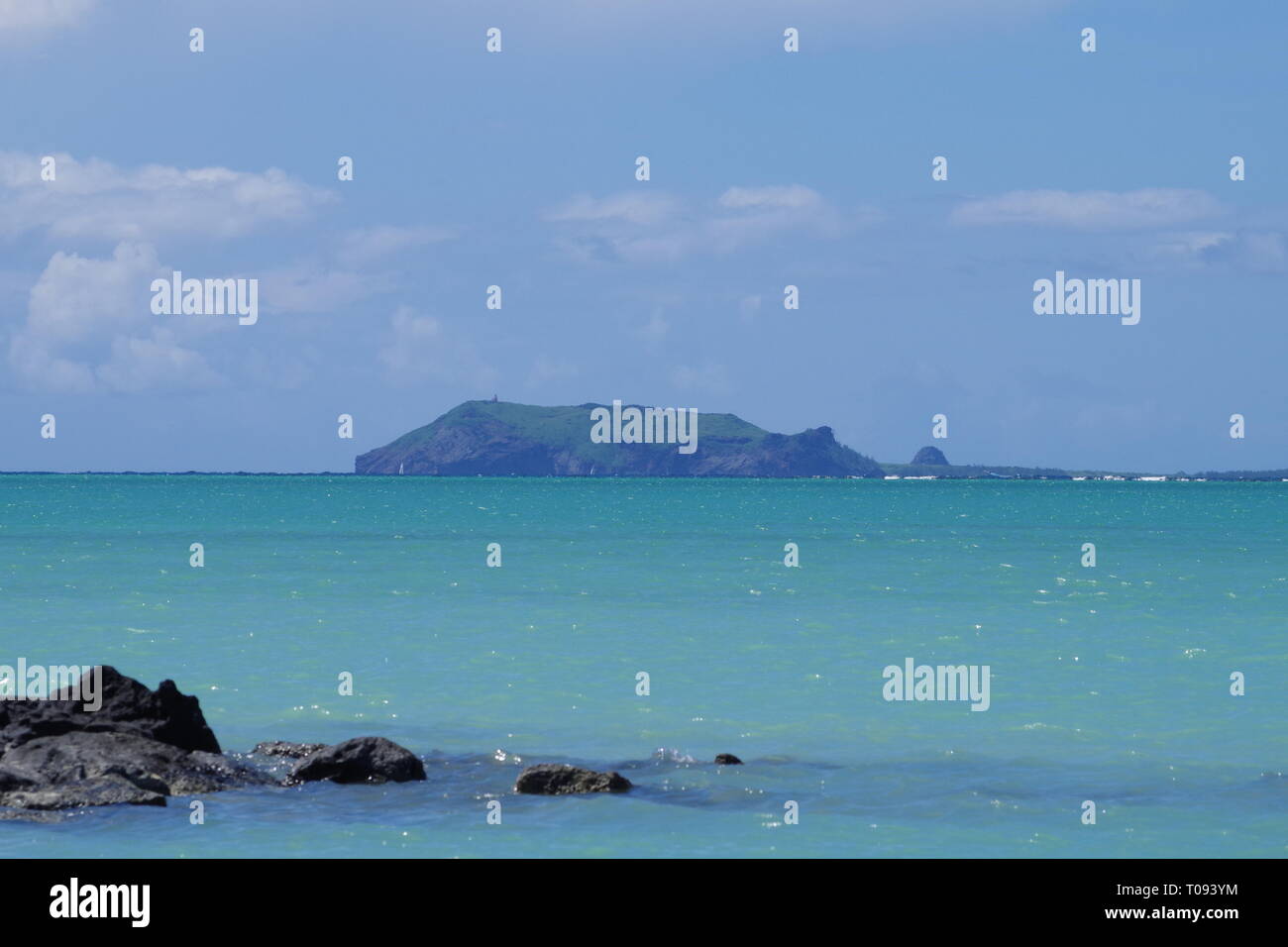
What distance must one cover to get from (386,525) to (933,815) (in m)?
91.4

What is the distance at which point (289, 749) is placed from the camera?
2156cm

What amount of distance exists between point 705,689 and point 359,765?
1079 cm

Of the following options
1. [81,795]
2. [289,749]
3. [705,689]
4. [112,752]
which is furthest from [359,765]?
[705,689]

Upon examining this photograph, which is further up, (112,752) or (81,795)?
(112,752)

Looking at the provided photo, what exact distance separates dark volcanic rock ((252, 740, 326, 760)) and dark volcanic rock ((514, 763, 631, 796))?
3.87 meters

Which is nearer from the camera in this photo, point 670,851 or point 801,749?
point 670,851

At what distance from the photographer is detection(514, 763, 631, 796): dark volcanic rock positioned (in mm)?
18734

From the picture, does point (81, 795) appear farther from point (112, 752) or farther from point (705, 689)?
point (705, 689)

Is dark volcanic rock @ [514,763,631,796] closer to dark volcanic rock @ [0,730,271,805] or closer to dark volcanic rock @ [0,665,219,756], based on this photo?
dark volcanic rock @ [0,730,271,805]

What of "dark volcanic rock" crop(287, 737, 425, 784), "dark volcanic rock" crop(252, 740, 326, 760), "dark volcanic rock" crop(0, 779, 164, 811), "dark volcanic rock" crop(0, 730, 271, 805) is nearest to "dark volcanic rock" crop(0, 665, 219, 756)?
"dark volcanic rock" crop(0, 730, 271, 805)

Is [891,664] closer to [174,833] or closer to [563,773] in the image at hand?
[563,773]

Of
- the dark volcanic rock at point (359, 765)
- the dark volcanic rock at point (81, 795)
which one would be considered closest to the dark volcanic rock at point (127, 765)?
the dark volcanic rock at point (81, 795)
